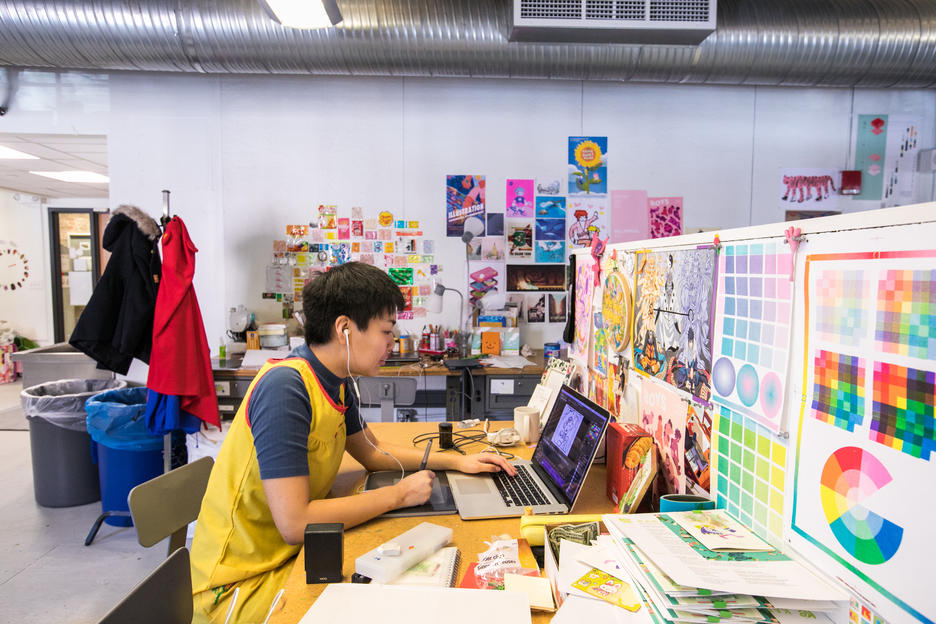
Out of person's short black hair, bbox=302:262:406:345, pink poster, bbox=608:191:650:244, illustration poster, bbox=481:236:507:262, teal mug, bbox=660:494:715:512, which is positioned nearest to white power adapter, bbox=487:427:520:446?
person's short black hair, bbox=302:262:406:345

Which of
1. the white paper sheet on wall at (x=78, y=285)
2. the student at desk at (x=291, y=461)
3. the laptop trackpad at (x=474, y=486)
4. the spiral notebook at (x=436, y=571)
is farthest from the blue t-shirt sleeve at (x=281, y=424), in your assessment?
the white paper sheet on wall at (x=78, y=285)

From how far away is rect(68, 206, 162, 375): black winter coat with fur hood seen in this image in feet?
8.92

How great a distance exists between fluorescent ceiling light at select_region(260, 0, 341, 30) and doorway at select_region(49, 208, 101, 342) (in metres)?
5.80

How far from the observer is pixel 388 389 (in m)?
2.98

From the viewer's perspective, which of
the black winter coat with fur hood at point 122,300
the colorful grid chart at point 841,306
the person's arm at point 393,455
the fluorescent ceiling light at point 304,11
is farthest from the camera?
the black winter coat with fur hood at point 122,300

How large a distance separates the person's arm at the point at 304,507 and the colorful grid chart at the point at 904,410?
100 centimetres

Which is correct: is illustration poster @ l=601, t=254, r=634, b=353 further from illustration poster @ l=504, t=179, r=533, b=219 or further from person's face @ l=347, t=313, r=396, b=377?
illustration poster @ l=504, t=179, r=533, b=219

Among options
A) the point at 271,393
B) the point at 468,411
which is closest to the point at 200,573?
the point at 271,393

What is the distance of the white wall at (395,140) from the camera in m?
3.50

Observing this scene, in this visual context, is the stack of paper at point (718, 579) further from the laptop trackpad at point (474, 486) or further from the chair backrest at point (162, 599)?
the chair backrest at point (162, 599)

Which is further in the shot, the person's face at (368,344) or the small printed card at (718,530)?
the person's face at (368,344)

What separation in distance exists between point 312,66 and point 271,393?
7.61 ft

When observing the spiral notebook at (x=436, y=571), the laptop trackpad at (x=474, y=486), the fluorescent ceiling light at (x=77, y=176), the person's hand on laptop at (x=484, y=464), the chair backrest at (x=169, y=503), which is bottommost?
the chair backrest at (x=169, y=503)

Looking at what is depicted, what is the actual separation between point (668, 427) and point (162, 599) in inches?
43.8
